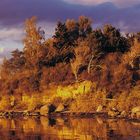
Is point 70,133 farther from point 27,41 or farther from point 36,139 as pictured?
point 27,41

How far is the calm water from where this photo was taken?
1950 inches

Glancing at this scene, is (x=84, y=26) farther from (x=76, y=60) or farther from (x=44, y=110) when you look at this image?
(x=44, y=110)

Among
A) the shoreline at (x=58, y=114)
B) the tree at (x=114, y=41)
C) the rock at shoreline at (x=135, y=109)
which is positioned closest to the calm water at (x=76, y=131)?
the rock at shoreline at (x=135, y=109)

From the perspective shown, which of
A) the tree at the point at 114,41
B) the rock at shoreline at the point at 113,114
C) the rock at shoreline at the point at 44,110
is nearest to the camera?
the rock at shoreline at the point at 113,114

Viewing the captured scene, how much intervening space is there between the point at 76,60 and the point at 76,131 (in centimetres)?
3951

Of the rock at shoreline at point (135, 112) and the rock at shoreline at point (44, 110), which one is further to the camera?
the rock at shoreline at point (44, 110)

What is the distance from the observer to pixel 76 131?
55531mm

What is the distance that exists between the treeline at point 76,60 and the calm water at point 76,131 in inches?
950

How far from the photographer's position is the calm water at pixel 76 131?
163 feet

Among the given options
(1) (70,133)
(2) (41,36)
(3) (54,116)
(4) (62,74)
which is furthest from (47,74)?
(1) (70,133)

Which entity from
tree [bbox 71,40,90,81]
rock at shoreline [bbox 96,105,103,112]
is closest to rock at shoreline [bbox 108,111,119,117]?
rock at shoreline [bbox 96,105,103,112]

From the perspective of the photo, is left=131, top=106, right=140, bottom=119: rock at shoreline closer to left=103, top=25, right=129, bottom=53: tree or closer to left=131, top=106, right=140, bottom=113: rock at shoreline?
left=131, top=106, right=140, bottom=113: rock at shoreline

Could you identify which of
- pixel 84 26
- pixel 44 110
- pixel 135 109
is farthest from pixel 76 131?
pixel 84 26

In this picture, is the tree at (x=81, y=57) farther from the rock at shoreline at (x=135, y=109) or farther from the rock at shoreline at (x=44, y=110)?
the rock at shoreline at (x=135, y=109)
